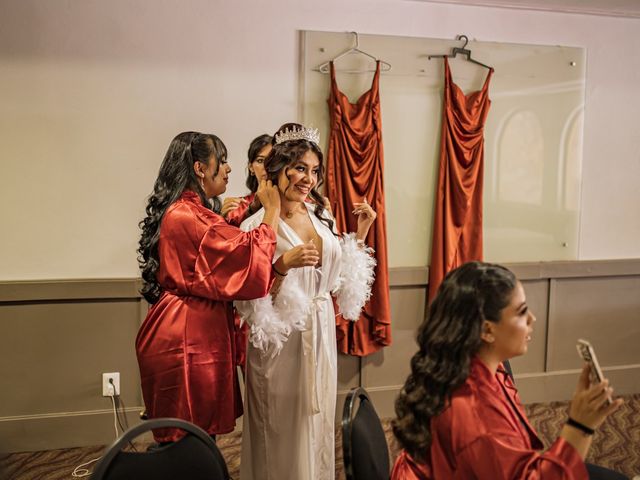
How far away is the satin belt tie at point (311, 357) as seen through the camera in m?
2.27

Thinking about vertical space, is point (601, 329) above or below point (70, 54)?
below

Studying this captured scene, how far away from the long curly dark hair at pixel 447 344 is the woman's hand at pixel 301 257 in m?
0.72

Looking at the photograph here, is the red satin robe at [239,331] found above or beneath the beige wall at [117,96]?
beneath

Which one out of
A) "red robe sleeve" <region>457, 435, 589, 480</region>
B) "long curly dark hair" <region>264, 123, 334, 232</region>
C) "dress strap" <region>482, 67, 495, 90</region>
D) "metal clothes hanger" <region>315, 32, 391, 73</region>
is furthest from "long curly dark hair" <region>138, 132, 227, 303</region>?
"dress strap" <region>482, 67, 495, 90</region>

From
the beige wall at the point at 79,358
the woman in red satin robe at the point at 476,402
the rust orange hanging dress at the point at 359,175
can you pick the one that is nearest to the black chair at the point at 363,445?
the woman in red satin robe at the point at 476,402

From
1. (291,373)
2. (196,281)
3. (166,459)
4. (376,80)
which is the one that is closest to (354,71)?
(376,80)

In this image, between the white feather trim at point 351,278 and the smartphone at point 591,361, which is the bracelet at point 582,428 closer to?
the smartphone at point 591,361

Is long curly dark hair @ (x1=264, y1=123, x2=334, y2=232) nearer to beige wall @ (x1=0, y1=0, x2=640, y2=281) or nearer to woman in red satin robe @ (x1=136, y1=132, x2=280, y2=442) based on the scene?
woman in red satin robe @ (x1=136, y1=132, x2=280, y2=442)

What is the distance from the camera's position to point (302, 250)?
214 centimetres

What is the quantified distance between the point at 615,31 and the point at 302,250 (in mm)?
2830

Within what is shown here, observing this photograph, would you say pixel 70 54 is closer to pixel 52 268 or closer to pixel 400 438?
pixel 52 268

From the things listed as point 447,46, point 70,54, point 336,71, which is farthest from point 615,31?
point 70,54

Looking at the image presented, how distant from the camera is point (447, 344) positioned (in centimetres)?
145

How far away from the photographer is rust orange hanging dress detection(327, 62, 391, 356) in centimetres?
339
